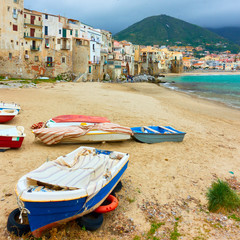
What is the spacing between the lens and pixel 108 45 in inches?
2621

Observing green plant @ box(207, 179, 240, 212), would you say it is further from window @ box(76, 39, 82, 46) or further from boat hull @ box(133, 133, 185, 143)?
window @ box(76, 39, 82, 46)

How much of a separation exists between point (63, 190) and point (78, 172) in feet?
2.88

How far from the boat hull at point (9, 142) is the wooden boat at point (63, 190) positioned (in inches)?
140

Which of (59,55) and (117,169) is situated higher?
(59,55)

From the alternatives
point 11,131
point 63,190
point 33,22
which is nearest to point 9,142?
point 11,131

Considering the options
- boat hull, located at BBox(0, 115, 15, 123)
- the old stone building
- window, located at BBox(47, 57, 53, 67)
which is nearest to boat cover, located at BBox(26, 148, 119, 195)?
boat hull, located at BBox(0, 115, 15, 123)

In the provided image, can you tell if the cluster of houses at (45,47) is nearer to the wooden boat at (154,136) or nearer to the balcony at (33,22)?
the balcony at (33,22)

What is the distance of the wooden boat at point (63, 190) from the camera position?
4.39 meters

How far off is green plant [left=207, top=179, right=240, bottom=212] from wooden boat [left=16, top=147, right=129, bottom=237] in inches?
106

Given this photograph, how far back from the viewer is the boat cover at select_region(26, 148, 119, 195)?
16.4ft

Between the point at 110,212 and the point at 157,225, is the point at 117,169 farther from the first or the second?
the point at 157,225

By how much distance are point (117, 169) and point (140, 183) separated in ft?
5.59

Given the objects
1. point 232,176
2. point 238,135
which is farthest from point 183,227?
point 238,135

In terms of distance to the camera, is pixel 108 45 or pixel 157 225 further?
pixel 108 45
